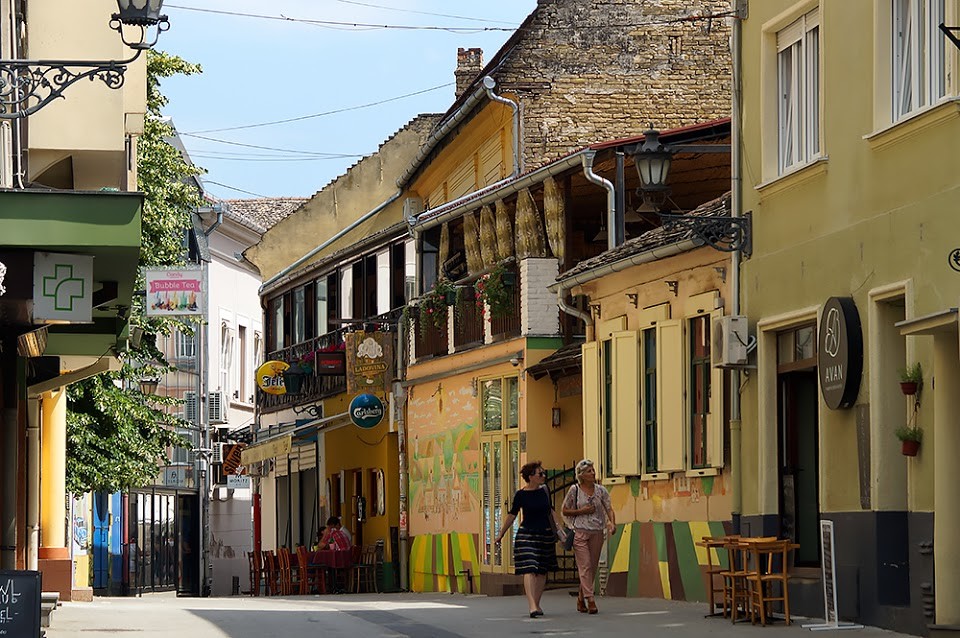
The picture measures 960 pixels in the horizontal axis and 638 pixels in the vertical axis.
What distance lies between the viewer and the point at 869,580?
16484mm

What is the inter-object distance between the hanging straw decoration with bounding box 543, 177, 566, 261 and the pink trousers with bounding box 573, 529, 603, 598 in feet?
28.0

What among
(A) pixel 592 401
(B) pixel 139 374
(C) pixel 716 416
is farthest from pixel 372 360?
(C) pixel 716 416

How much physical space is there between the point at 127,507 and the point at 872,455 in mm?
38073

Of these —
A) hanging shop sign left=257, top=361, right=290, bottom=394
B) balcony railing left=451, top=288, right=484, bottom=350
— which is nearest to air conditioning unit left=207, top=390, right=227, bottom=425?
hanging shop sign left=257, top=361, right=290, bottom=394

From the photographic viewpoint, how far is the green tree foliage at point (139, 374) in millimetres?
29875

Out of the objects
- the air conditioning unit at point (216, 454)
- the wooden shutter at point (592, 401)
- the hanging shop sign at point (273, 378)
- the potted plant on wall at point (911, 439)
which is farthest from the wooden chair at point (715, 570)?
the air conditioning unit at point (216, 454)

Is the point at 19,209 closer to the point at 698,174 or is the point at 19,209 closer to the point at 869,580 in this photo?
the point at 869,580

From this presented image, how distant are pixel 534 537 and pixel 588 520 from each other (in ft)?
1.89

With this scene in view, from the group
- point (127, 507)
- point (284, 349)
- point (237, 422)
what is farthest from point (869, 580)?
point (237, 422)

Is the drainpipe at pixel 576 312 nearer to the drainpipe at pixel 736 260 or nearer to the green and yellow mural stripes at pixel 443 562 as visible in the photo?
the drainpipe at pixel 736 260

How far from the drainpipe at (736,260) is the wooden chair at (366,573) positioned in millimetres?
16138

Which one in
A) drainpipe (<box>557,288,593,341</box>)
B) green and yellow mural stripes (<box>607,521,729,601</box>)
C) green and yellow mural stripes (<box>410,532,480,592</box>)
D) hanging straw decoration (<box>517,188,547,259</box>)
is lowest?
green and yellow mural stripes (<box>410,532,480,592</box>)

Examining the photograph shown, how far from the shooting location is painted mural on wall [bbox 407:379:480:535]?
31203 millimetres

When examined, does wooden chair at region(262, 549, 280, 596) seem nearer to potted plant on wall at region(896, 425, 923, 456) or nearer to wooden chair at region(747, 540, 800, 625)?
wooden chair at region(747, 540, 800, 625)
